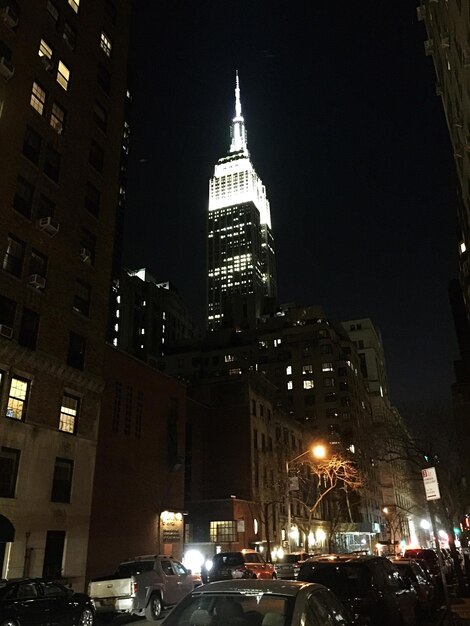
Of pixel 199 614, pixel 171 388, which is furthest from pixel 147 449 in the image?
pixel 199 614

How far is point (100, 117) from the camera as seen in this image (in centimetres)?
3616

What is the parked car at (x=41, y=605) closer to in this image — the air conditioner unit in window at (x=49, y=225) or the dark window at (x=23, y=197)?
the air conditioner unit in window at (x=49, y=225)

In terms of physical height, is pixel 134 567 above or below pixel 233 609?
above

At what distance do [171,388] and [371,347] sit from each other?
122451mm

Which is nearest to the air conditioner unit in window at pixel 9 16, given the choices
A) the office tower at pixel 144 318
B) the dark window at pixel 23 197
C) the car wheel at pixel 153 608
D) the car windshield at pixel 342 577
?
the dark window at pixel 23 197

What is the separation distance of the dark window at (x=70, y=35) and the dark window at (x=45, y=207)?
39.0 ft

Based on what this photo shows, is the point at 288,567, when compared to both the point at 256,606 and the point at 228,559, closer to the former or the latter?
the point at 228,559

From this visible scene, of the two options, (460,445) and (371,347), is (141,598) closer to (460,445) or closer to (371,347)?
(460,445)

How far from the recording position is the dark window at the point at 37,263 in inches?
1073

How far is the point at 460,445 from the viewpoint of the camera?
129ft

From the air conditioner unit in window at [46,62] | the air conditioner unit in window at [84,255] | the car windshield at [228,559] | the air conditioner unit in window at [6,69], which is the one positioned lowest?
the car windshield at [228,559]

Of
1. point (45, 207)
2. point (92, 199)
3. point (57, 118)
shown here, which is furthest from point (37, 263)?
point (57, 118)

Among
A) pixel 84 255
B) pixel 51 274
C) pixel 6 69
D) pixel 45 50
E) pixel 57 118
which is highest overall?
pixel 45 50

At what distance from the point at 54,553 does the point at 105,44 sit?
112ft
